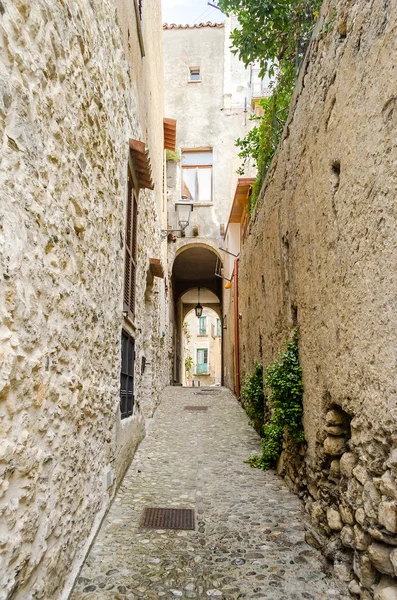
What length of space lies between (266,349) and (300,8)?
4.11m

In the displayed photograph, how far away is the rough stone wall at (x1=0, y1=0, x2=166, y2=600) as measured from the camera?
1704mm

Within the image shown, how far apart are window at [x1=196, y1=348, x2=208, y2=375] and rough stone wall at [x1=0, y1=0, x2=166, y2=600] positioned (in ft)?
→ 101

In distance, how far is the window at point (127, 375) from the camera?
462 cm

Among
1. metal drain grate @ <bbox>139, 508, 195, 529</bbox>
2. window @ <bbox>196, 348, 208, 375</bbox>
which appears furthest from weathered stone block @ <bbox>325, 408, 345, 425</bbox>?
window @ <bbox>196, 348, 208, 375</bbox>

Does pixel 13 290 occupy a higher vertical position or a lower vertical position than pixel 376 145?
lower

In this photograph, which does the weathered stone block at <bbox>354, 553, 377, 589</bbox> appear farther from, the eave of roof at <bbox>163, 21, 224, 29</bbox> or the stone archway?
the eave of roof at <bbox>163, 21, 224, 29</bbox>

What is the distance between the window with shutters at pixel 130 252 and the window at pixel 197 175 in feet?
33.0

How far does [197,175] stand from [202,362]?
2188cm

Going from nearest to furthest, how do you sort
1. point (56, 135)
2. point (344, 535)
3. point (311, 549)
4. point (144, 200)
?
point (56, 135) → point (344, 535) → point (311, 549) → point (144, 200)

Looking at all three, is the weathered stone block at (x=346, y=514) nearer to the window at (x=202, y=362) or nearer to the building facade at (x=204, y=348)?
the building facade at (x=204, y=348)

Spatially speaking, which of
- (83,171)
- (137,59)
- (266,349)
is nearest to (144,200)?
(137,59)

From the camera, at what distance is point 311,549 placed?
9.76 feet

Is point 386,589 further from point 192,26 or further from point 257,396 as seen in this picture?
point 192,26

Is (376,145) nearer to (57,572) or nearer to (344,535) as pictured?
(344,535)
